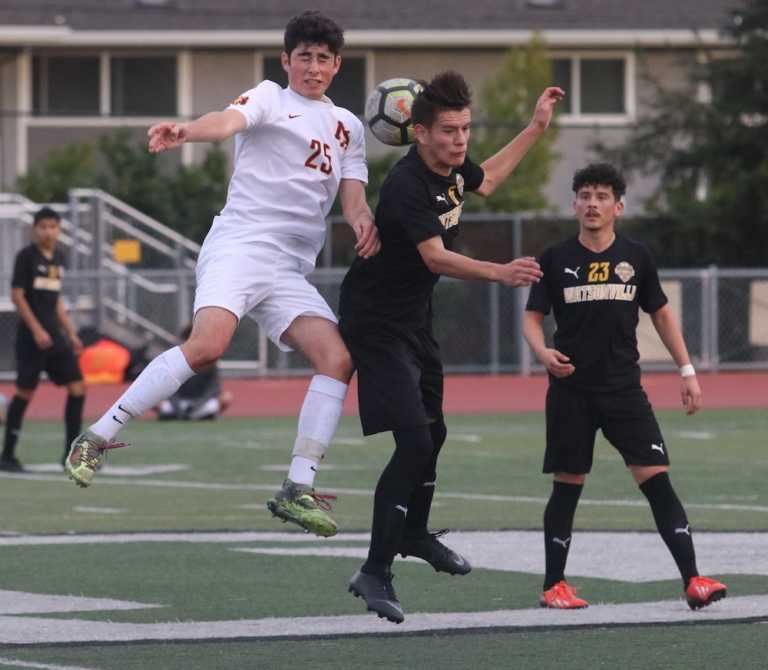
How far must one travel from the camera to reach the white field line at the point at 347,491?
1295 centimetres

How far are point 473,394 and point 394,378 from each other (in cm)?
1851

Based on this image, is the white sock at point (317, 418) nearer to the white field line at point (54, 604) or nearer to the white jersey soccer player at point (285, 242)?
the white jersey soccer player at point (285, 242)

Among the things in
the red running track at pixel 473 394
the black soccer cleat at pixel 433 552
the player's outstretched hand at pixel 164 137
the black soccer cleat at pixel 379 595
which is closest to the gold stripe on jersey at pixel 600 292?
the black soccer cleat at pixel 433 552

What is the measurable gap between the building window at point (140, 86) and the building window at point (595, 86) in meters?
7.83

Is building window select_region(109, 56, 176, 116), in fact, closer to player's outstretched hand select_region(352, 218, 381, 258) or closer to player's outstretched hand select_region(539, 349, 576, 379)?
player's outstretched hand select_region(539, 349, 576, 379)

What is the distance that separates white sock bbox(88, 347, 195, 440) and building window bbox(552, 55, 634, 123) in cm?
3238

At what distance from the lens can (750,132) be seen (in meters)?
32.3

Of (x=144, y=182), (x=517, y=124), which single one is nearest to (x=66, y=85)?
(x=144, y=182)

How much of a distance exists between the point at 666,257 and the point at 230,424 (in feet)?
39.5

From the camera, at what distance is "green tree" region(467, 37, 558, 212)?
114 feet

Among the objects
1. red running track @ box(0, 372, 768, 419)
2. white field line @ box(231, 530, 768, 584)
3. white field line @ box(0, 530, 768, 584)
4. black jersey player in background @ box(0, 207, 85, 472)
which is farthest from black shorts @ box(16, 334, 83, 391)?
red running track @ box(0, 372, 768, 419)

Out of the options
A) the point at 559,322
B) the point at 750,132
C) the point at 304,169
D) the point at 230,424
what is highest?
the point at 750,132

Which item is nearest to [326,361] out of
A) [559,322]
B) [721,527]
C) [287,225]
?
[287,225]

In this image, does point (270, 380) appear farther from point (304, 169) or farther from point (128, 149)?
→ point (304, 169)
